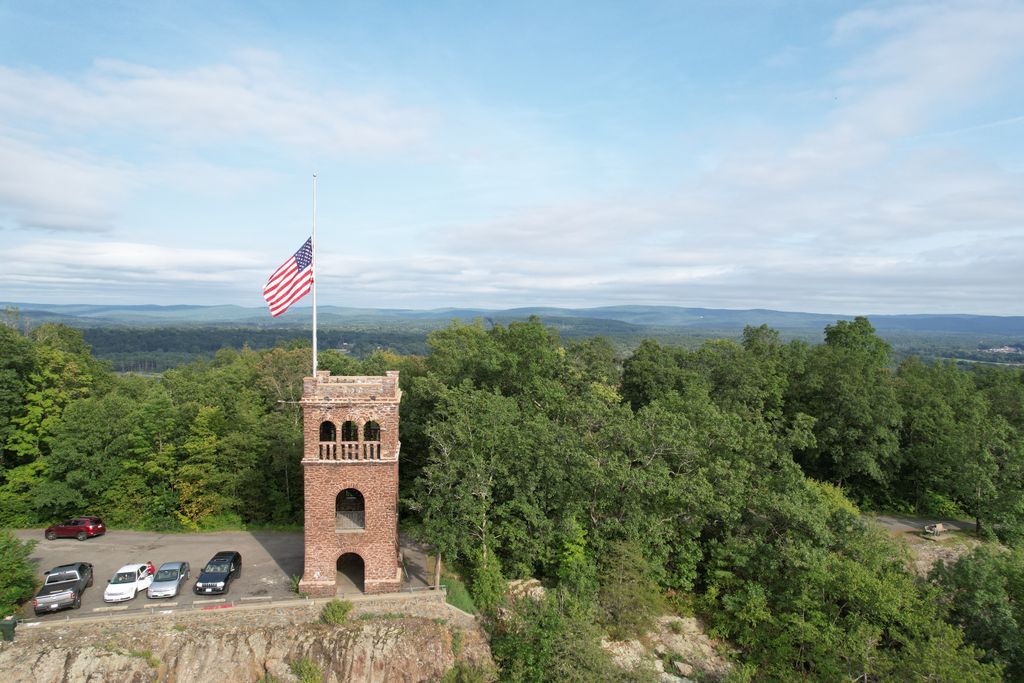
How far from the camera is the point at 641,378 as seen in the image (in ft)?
153

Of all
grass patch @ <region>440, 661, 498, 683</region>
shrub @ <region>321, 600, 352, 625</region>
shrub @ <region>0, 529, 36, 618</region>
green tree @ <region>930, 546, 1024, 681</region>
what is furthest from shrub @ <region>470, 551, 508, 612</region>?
green tree @ <region>930, 546, 1024, 681</region>

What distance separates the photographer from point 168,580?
23016mm

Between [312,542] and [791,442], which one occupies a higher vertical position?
[791,442]

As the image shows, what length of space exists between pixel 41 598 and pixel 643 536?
85.5 feet

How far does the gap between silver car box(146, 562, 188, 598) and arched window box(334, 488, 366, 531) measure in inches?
273

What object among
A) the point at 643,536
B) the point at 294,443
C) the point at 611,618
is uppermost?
the point at 294,443

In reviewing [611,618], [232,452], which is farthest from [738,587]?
[232,452]

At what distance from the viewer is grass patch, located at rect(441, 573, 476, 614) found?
938 inches

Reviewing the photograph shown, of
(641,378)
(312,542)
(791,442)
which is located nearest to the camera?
(312,542)

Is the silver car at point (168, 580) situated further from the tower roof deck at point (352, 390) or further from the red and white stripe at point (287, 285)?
the red and white stripe at point (287, 285)

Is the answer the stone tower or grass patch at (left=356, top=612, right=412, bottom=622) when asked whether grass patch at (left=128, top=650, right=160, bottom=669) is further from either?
grass patch at (left=356, top=612, right=412, bottom=622)

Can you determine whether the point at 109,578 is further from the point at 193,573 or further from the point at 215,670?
the point at 215,670

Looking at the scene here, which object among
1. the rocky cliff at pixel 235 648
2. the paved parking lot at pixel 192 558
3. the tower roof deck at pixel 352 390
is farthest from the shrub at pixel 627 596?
the tower roof deck at pixel 352 390

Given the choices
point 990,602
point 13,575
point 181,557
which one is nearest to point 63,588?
point 13,575
